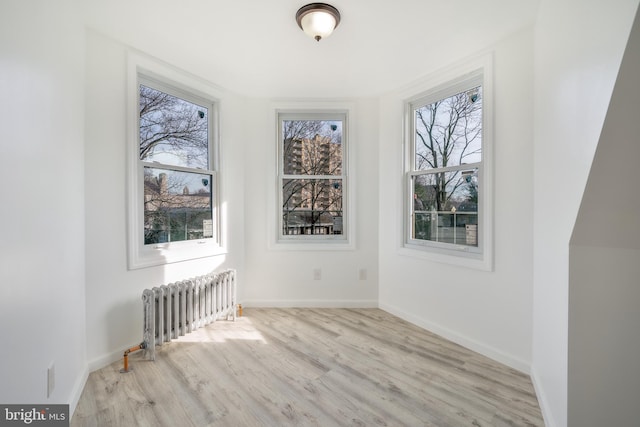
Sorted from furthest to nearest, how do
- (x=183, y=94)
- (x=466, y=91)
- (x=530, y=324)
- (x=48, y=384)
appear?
(x=183, y=94), (x=466, y=91), (x=530, y=324), (x=48, y=384)

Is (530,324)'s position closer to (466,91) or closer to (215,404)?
(466,91)

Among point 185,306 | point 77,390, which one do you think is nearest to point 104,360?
point 77,390

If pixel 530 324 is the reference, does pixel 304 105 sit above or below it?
above

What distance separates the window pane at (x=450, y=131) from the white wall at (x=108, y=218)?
9.19ft

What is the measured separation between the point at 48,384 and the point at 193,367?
903 mm

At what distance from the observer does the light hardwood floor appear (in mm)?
1654

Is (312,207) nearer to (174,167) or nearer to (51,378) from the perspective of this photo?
(174,167)

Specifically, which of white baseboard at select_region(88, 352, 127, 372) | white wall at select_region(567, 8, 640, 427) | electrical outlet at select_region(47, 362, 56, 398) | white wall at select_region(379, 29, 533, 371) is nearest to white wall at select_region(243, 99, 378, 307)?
white wall at select_region(379, 29, 533, 371)

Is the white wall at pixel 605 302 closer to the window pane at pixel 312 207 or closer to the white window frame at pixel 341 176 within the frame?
the white window frame at pixel 341 176

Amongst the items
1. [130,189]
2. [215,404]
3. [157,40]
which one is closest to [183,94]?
[157,40]

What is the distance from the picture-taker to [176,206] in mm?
2834

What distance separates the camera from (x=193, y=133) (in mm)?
2990

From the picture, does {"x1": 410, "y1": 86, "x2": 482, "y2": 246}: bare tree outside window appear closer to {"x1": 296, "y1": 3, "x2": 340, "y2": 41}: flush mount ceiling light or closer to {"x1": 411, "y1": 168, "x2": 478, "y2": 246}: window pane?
{"x1": 411, "y1": 168, "x2": 478, "y2": 246}: window pane

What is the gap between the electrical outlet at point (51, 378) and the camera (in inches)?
56.3
